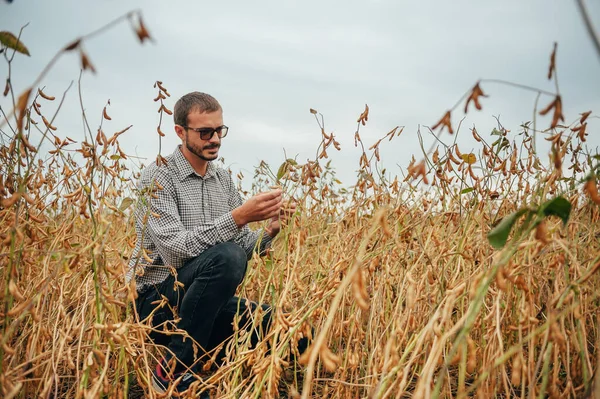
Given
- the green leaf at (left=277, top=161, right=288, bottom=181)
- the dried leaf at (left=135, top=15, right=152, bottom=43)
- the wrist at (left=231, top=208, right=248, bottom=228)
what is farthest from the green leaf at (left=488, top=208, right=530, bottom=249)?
the wrist at (left=231, top=208, right=248, bottom=228)

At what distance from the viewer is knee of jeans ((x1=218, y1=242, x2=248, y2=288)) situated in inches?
70.6

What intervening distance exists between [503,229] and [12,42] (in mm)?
913

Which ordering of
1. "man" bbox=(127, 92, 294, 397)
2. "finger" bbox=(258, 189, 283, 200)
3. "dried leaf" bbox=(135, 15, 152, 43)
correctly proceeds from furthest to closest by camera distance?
"man" bbox=(127, 92, 294, 397)
"finger" bbox=(258, 189, 283, 200)
"dried leaf" bbox=(135, 15, 152, 43)

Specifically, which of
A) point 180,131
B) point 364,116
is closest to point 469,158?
point 364,116

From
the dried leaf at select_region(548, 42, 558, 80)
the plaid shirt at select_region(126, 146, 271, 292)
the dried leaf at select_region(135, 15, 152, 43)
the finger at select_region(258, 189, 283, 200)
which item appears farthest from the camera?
the plaid shirt at select_region(126, 146, 271, 292)

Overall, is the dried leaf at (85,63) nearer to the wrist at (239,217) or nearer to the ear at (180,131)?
the wrist at (239,217)

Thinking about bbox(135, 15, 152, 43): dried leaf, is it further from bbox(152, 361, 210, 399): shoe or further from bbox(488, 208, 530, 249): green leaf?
bbox(152, 361, 210, 399): shoe

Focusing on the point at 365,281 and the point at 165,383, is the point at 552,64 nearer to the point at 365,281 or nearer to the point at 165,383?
the point at 365,281

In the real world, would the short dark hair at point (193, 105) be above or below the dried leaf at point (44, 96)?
above

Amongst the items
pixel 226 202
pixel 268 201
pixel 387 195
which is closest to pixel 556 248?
pixel 387 195

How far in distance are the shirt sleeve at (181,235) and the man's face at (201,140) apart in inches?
13.2

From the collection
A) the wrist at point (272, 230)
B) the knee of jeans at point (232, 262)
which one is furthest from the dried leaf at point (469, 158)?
the knee of jeans at point (232, 262)

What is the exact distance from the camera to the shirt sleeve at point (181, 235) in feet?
6.11

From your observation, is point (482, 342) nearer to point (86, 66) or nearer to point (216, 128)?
point (86, 66)
